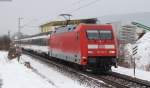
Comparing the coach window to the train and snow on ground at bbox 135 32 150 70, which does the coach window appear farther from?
snow on ground at bbox 135 32 150 70

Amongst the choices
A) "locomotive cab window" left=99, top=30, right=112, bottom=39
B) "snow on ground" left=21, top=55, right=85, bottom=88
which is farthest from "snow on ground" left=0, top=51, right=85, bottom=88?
"locomotive cab window" left=99, top=30, right=112, bottom=39

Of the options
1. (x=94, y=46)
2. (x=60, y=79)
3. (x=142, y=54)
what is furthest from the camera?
(x=142, y=54)

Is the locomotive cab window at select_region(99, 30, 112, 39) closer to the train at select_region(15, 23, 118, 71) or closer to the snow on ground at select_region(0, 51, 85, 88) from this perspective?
the train at select_region(15, 23, 118, 71)

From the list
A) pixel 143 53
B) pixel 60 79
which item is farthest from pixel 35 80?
pixel 143 53

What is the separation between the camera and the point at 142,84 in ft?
54.4

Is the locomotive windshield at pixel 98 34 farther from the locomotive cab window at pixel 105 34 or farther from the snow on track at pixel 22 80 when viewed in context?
the snow on track at pixel 22 80

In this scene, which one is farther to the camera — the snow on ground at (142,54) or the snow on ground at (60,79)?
the snow on ground at (142,54)

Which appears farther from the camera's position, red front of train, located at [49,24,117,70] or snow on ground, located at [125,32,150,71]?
snow on ground, located at [125,32,150,71]

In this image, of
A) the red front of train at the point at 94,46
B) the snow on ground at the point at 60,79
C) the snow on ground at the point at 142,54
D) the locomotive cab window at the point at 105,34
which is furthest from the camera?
the snow on ground at the point at 142,54

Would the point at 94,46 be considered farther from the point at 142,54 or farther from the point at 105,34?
the point at 142,54

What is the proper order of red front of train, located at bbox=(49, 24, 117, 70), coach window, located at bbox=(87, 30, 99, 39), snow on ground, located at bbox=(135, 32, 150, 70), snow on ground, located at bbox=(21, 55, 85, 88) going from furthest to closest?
1. snow on ground, located at bbox=(135, 32, 150, 70)
2. coach window, located at bbox=(87, 30, 99, 39)
3. red front of train, located at bbox=(49, 24, 117, 70)
4. snow on ground, located at bbox=(21, 55, 85, 88)

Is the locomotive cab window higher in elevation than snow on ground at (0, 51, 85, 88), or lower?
higher

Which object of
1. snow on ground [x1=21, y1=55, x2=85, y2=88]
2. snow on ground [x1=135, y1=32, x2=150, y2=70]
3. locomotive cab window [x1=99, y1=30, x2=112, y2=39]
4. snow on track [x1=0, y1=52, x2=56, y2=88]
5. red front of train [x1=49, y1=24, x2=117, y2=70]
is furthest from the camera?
snow on ground [x1=135, y1=32, x2=150, y2=70]

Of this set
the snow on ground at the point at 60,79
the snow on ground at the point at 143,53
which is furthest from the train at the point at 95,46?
the snow on ground at the point at 143,53
